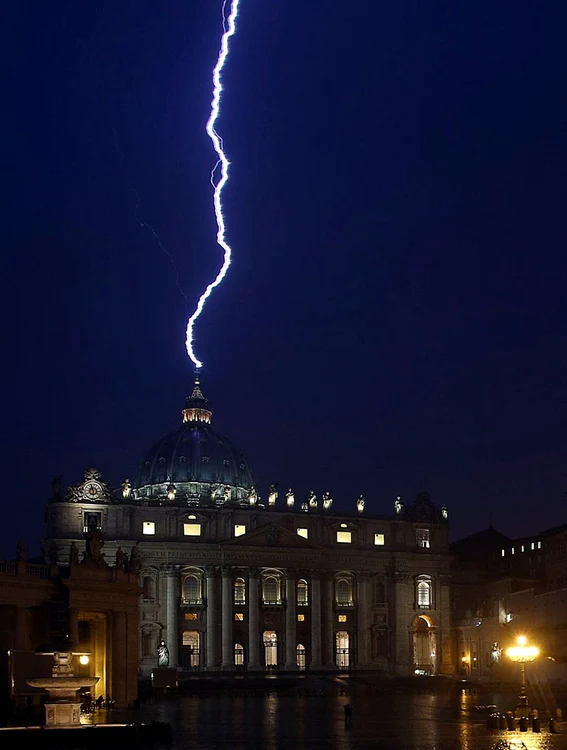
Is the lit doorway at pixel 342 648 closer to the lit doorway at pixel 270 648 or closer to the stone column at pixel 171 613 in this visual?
the lit doorway at pixel 270 648

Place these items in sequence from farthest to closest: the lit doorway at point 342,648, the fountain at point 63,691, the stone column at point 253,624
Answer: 1. the lit doorway at point 342,648
2. the stone column at point 253,624
3. the fountain at point 63,691

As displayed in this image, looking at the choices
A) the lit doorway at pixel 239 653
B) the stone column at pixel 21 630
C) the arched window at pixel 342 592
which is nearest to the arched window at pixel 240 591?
the lit doorway at pixel 239 653

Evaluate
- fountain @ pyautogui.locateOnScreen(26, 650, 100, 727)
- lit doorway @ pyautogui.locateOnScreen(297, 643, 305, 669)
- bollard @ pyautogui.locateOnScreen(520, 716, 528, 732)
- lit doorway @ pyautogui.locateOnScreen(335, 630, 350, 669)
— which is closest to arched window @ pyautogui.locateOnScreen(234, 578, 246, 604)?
lit doorway @ pyautogui.locateOnScreen(297, 643, 305, 669)

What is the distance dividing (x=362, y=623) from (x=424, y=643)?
7966 mm

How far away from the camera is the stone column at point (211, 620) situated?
129 meters

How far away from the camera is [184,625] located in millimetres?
130625

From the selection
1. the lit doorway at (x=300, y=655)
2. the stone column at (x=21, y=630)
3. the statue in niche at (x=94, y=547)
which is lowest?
the lit doorway at (x=300, y=655)

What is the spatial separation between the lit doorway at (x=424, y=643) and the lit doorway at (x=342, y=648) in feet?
25.9

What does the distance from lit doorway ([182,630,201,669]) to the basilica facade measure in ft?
0.36

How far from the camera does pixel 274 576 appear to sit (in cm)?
13662

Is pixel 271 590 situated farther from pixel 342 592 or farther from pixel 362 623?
pixel 362 623

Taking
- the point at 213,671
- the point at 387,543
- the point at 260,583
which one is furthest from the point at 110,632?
the point at 387,543

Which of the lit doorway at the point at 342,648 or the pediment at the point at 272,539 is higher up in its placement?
the pediment at the point at 272,539

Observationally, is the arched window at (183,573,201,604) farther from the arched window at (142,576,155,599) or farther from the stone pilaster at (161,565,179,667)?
the arched window at (142,576,155,599)
